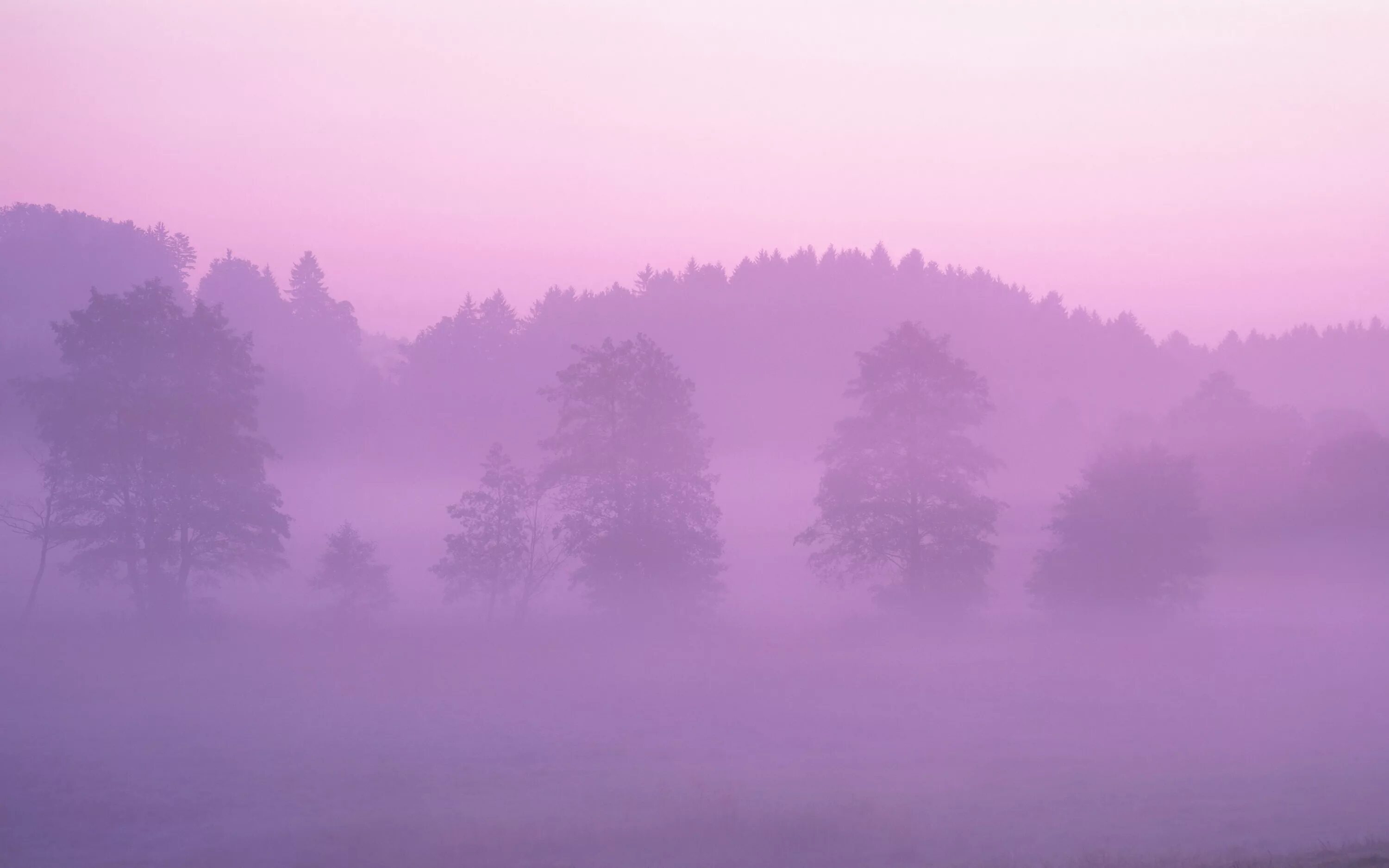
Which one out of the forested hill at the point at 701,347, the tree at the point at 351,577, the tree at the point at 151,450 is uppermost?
the forested hill at the point at 701,347

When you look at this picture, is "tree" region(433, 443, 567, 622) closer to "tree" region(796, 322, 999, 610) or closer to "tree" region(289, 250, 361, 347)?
"tree" region(796, 322, 999, 610)

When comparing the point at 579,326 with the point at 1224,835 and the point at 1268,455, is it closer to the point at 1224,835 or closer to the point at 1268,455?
the point at 1268,455

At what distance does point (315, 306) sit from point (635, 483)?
289ft

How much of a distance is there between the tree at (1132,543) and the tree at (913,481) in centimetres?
320

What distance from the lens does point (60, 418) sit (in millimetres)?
38375

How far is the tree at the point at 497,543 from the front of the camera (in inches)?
1586

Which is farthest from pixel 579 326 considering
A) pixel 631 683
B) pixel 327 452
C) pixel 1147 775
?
pixel 1147 775

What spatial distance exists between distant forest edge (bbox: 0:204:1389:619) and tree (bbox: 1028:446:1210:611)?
10 centimetres

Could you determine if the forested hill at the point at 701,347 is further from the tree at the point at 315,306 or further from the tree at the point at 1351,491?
the tree at the point at 1351,491

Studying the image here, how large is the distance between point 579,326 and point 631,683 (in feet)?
297

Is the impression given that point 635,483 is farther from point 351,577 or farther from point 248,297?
point 248,297

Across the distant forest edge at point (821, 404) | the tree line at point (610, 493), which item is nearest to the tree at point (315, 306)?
the distant forest edge at point (821, 404)

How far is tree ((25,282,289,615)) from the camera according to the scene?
1515 inches

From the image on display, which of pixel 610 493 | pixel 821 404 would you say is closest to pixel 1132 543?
pixel 610 493
